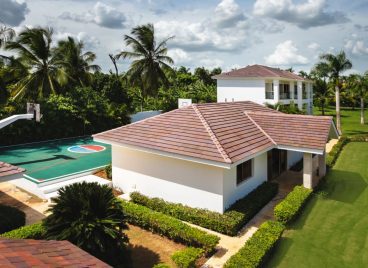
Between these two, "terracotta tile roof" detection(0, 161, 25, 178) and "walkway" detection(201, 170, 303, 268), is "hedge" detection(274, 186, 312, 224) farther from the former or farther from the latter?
"terracotta tile roof" detection(0, 161, 25, 178)

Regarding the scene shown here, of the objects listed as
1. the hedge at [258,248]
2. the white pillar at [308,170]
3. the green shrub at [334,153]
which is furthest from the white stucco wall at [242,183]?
the green shrub at [334,153]

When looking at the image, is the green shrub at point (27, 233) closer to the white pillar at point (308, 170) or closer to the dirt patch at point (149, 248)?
the dirt patch at point (149, 248)

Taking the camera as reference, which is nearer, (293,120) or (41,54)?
(293,120)

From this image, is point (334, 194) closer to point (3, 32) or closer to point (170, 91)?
point (3, 32)

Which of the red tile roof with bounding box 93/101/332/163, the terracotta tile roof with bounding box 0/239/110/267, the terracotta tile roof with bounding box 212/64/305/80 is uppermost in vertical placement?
the terracotta tile roof with bounding box 212/64/305/80

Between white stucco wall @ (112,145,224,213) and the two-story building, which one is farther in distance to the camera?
the two-story building

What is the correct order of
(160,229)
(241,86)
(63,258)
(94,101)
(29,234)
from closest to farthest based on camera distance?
1. (63,258)
2. (29,234)
3. (160,229)
4. (94,101)
5. (241,86)

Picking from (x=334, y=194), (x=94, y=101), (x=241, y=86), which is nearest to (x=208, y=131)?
(x=334, y=194)

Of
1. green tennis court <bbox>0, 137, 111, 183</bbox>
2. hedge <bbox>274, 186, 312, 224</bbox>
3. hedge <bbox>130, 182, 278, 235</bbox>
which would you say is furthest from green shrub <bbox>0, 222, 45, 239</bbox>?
hedge <bbox>274, 186, 312, 224</bbox>
